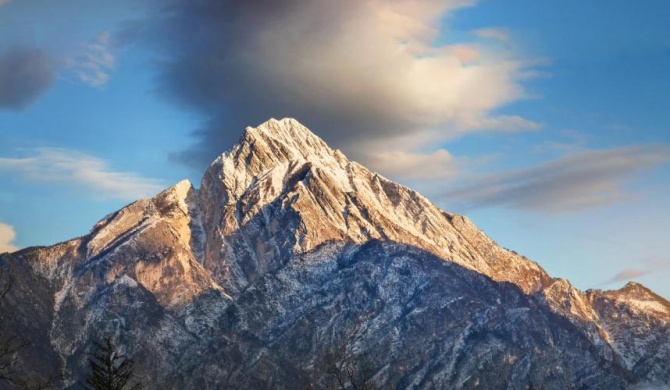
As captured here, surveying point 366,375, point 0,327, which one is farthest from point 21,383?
point 366,375

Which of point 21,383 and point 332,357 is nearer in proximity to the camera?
point 21,383

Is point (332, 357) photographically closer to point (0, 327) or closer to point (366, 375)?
point (366, 375)

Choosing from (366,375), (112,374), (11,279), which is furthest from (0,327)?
(366,375)

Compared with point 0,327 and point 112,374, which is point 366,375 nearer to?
point 112,374

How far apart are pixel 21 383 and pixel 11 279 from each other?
7.12 metres

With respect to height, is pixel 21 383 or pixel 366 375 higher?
pixel 366 375

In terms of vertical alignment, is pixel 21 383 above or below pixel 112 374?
below

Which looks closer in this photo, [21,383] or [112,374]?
[21,383]

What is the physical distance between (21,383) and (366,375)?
184 feet

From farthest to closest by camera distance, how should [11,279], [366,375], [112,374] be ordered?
[366,375] → [112,374] → [11,279]

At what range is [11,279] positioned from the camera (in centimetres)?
6250

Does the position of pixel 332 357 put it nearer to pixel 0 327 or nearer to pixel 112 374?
pixel 112 374

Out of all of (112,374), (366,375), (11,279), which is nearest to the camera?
(11,279)

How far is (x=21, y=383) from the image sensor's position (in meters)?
63.4
